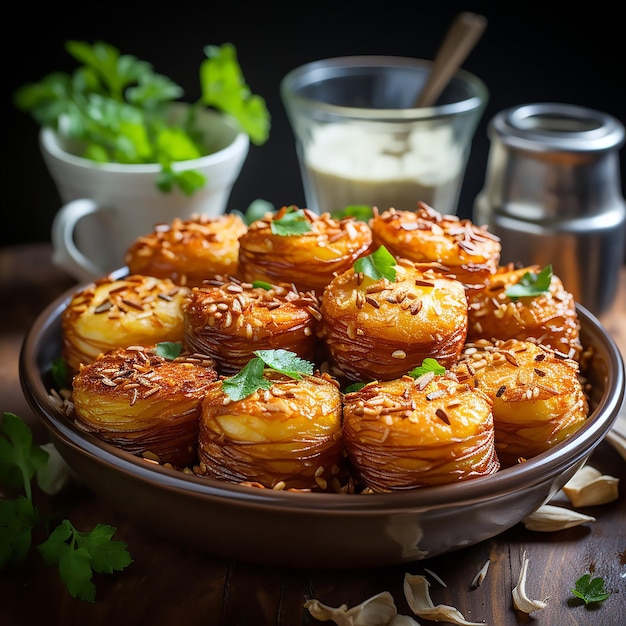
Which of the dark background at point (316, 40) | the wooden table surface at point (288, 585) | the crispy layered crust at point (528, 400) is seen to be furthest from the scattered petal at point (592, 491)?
the dark background at point (316, 40)

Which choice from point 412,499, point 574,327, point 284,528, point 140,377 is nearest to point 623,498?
point 574,327

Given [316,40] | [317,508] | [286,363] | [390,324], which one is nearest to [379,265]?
[390,324]

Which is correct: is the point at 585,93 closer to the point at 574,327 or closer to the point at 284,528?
the point at 574,327

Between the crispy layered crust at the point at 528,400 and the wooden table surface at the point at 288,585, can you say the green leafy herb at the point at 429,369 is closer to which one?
the crispy layered crust at the point at 528,400

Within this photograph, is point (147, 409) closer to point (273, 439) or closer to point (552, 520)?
point (273, 439)

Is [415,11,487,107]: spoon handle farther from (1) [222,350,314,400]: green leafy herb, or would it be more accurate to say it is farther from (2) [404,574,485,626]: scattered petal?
(2) [404,574,485,626]: scattered petal

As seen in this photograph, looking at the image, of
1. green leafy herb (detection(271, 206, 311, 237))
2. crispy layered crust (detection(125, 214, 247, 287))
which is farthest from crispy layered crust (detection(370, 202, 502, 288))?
crispy layered crust (detection(125, 214, 247, 287))
